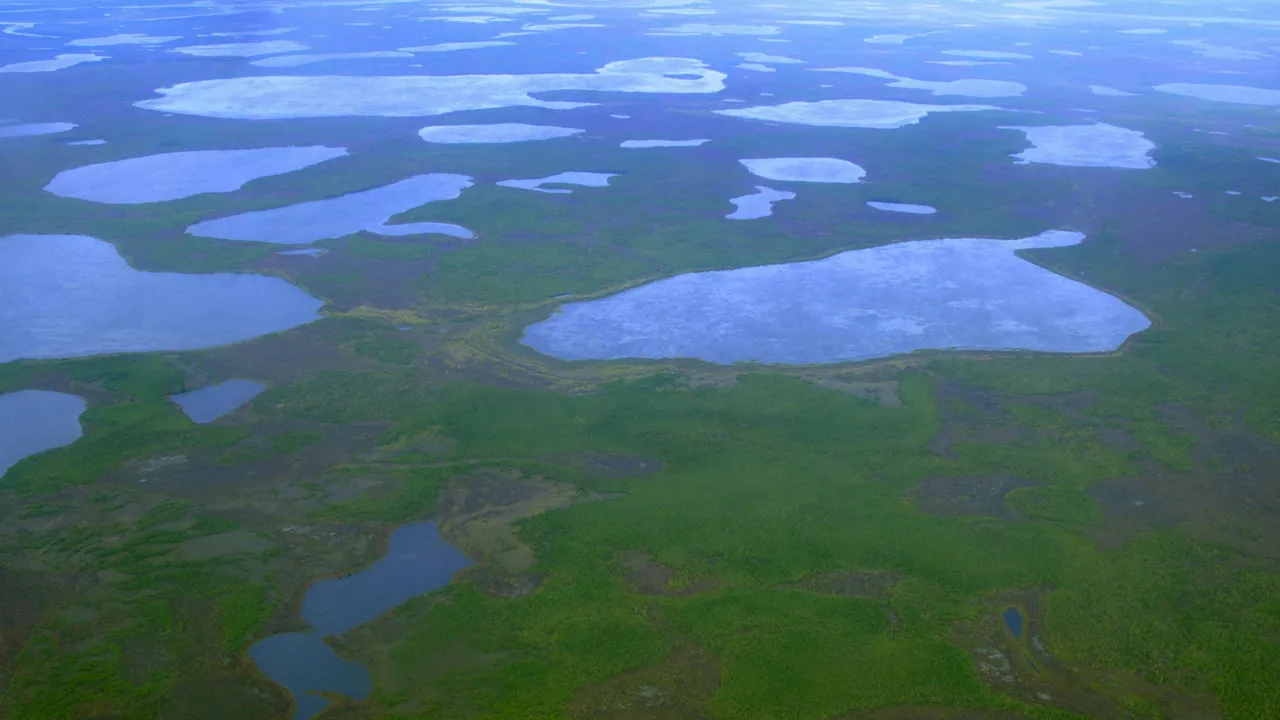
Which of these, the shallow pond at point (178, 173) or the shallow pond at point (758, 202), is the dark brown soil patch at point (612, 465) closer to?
the shallow pond at point (758, 202)

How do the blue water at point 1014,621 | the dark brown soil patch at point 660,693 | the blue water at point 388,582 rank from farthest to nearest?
the blue water at point 388,582
the blue water at point 1014,621
the dark brown soil patch at point 660,693

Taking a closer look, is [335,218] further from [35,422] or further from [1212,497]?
[1212,497]

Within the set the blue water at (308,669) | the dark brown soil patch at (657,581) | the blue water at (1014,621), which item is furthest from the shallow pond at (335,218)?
the blue water at (1014,621)

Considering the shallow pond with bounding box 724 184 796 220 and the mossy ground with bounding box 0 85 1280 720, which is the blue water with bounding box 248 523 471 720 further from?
the shallow pond with bounding box 724 184 796 220

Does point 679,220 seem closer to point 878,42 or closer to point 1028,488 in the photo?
point 1028,488

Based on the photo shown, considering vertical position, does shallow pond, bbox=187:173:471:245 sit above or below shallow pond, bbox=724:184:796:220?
below

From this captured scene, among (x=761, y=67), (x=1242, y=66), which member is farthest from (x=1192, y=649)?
(x=1242, y=66)

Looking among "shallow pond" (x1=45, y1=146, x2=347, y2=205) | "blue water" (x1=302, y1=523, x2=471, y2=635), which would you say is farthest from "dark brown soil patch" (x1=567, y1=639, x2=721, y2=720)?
"shallow pond" (x1=45, y1=146, x2=347, y2=205)
